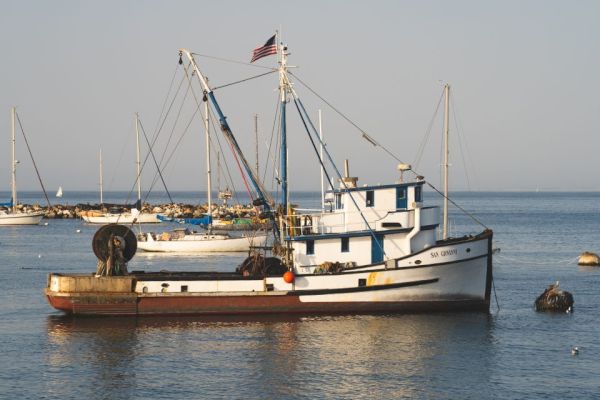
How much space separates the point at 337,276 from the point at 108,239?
890 centimetres

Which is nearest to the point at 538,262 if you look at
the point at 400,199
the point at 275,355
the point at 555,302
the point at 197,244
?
the point at 197,244

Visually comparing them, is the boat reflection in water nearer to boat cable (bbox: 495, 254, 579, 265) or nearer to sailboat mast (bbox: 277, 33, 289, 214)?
sailboat mast (bbox: 277, 33, 289, 214)

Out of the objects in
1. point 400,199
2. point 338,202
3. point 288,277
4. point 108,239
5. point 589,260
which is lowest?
point 589,260

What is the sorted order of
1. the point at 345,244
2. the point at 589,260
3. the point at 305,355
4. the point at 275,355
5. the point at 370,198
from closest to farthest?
the point at 305,355, the point at 275,355, the point at 345,244, the point at 370,198, the point at 589,260

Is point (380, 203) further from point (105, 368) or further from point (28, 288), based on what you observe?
point (28, 288)

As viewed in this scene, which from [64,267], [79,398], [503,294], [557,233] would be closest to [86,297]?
[79,398]

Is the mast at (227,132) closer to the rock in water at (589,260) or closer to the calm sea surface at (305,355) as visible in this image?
the calm sea surface at (305,355)

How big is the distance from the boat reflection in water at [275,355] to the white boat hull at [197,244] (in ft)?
102

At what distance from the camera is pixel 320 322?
33656mm

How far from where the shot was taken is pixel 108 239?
35.1 m

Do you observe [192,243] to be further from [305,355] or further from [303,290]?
[305,355]

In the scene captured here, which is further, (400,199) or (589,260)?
(589,260)

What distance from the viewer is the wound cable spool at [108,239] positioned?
3500 cm

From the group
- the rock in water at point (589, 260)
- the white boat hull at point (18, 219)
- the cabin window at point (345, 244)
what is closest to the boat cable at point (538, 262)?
the rock in water at point (589, 260)
